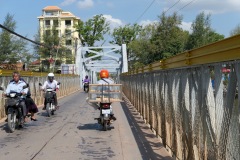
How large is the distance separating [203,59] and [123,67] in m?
64.4

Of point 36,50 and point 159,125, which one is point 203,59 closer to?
point 159,125

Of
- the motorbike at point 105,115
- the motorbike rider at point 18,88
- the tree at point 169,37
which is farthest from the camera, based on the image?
the tree at point 169,37

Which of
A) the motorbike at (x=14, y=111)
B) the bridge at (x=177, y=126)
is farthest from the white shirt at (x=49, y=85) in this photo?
the motorbike at (x=14, y=111)

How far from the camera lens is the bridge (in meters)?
3.93

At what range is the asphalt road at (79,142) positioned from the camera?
753 centimetres

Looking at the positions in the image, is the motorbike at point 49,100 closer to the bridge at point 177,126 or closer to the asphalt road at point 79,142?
the bridge at point 177,126

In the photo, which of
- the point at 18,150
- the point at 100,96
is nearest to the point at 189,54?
the point at 18,150

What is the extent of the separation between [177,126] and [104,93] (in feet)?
15.7

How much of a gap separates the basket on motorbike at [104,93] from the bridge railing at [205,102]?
360 centimetres

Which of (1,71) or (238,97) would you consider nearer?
(238,97)

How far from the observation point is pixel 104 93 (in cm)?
1120

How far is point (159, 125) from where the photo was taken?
896 centimetres

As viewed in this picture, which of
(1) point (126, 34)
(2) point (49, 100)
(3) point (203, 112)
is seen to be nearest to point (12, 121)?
(2) point (49, 100)

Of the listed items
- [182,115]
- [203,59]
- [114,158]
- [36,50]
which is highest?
[36,50]
